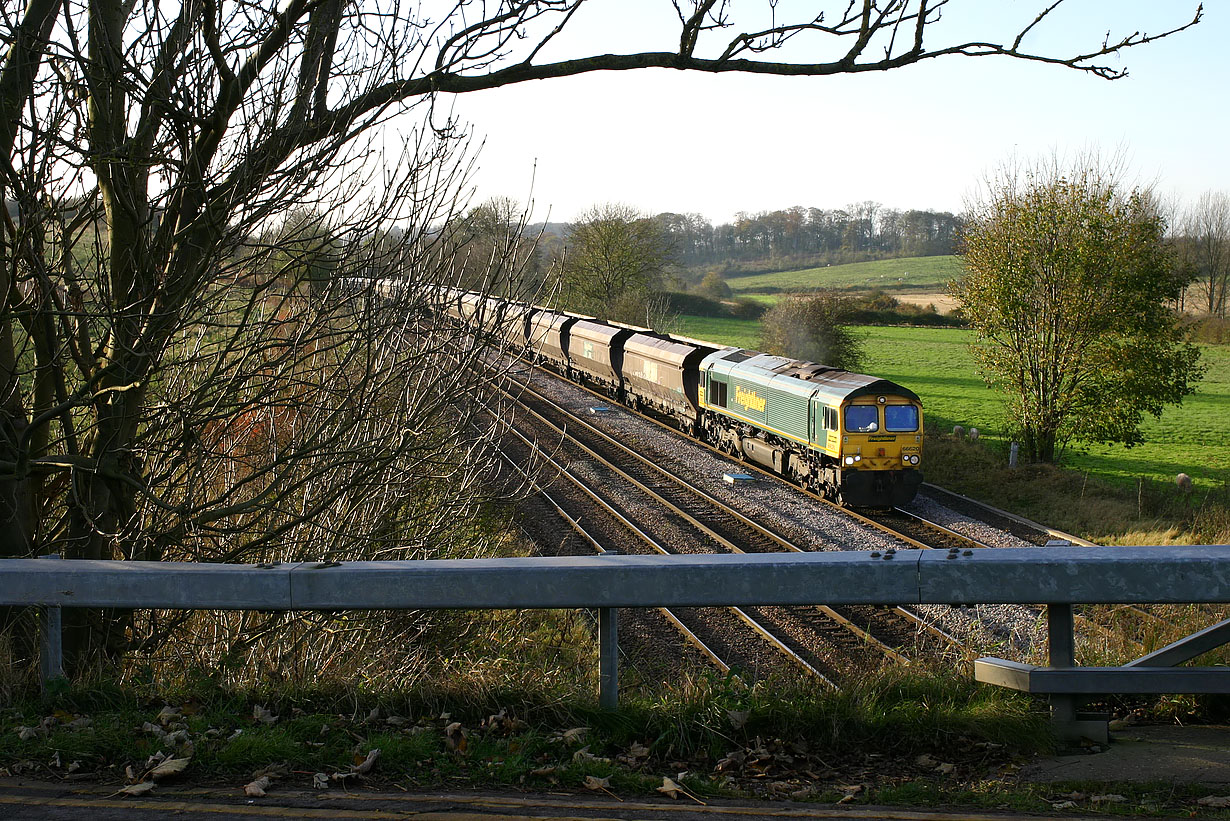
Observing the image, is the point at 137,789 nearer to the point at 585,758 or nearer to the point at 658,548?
the point at 585,758

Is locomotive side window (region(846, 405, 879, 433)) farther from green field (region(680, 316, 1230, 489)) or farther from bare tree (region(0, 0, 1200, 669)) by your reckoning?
bare tree (region(0, 0, 1200, 669))

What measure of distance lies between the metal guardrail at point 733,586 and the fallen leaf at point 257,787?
772 millimetres

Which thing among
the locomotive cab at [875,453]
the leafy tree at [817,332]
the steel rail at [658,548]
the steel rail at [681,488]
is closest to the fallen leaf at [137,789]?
the steel rail at [658,548]

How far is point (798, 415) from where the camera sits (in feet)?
65.3

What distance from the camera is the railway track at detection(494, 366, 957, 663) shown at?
11.2m

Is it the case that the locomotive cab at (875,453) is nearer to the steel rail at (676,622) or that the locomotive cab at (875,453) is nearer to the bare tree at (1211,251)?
the steel rail at (676,622)

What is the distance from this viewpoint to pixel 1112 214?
2403 centimetres

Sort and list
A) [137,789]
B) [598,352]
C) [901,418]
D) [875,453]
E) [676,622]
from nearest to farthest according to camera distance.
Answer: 1. [137,789]
2. [676,622]
3. [875,453]
4. [901,418]
5. [598,352]

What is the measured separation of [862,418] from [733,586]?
15.3 metres

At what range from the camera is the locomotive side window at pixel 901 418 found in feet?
61.0

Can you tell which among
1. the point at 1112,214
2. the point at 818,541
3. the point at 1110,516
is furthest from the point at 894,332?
the point at 818,541

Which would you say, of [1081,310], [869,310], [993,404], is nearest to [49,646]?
[1081,310]

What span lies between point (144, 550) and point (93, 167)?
7.16 feet

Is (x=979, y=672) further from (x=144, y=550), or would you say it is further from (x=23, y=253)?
(x=23, y=253)
